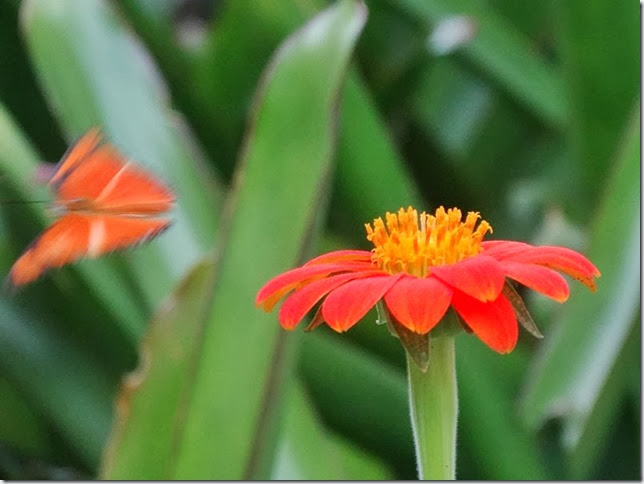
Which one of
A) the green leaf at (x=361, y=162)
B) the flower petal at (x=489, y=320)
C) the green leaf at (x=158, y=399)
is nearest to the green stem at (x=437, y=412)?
the flower petal at (x=489, y=320)

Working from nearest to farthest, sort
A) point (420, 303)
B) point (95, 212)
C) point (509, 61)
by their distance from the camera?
point (420, 303) < point (95, 212) < point (509, 61)

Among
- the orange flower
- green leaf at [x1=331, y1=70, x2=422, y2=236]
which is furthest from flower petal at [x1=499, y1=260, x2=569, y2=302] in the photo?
green leaf at [x1=331, y1=70, x2=422, y2=236]

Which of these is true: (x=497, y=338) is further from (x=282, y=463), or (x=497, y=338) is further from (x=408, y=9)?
(x=408, y=9)


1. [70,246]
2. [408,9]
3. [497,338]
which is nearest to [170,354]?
[70,246]

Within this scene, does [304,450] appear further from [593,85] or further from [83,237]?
[593,85]

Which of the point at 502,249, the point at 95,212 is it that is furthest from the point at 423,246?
the point at 95,212

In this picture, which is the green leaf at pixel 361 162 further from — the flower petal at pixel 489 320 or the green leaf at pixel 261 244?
the flower petal at pixel 489 320
